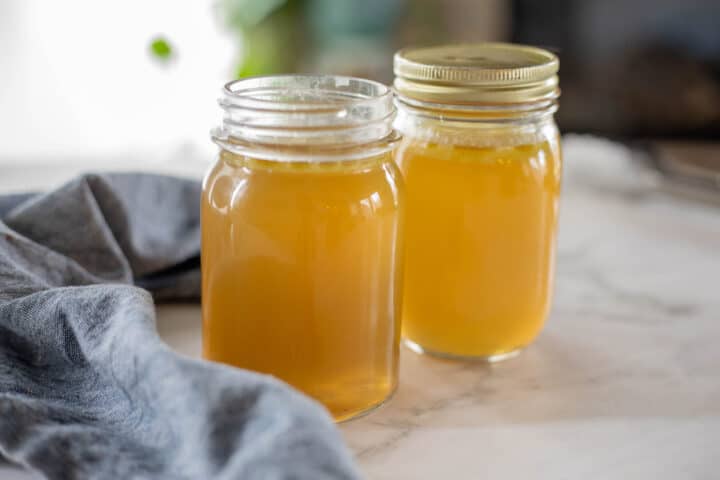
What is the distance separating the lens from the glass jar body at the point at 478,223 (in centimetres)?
80

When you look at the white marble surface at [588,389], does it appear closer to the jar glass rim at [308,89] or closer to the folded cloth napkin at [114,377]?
the folded cloth napkin at [114,377]

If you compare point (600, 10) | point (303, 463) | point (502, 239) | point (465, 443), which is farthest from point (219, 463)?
point (600, 10)

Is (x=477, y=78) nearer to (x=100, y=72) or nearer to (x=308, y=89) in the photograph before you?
(x=308, y=89)

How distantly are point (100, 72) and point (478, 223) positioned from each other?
1.59 m

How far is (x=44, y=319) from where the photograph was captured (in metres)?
0.75

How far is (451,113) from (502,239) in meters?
0.12

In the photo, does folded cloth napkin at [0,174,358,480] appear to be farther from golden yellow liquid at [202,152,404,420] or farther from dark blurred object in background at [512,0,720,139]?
dark blurred object in background at [512,0,720,139]

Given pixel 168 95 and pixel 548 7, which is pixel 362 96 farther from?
pixel 168 95

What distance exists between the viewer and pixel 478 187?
2.62 ft

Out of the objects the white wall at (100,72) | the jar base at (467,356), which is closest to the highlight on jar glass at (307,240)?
the jar base at (467,356)

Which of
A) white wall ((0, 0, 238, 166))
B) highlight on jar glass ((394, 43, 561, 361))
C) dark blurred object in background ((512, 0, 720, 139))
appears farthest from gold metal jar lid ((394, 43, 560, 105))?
white wall ((0, 0, 238, 166))

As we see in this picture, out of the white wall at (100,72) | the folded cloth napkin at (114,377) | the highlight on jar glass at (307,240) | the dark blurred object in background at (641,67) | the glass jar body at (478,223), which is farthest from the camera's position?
the white wall at (100,72)

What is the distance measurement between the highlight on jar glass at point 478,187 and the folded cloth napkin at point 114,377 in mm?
254

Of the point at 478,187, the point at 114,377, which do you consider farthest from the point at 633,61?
the point at 114,377
